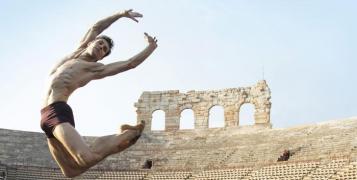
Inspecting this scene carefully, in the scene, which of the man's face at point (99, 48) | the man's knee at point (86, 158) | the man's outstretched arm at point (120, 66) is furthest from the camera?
the man's face at point (99, 48)

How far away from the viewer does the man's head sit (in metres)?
6.68

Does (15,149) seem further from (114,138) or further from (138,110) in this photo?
(114,138)

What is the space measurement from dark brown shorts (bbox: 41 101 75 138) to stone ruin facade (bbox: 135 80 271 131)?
2930cm

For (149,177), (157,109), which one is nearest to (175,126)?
(157,109)

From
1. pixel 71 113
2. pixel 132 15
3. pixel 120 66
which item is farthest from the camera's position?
pixel 132 15

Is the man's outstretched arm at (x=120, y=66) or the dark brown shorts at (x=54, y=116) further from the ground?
the man's outstretched arm at (x=120, y=66)

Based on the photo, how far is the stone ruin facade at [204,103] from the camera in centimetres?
3609

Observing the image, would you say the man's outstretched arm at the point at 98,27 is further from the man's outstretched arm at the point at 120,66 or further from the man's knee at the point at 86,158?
the man's knee at the point at 86,158

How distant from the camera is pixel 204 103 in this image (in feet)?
124

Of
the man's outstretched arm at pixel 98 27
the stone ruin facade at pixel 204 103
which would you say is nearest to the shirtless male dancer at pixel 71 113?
the man's outstretched arm at pixel 98 27

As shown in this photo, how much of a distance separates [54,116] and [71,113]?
0.73 ft

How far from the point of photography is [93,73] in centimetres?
652

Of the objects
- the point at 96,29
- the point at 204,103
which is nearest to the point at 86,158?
the point at 96,29

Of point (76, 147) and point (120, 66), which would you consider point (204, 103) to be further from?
point (76, 147)
